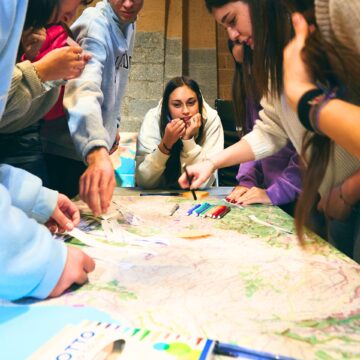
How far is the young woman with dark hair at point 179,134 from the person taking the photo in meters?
1.99

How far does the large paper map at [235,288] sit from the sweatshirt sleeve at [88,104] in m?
0.24

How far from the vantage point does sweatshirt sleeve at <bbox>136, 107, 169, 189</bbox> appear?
185cm

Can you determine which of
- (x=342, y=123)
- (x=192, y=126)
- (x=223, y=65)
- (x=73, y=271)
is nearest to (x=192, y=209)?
(x=73, y=271)

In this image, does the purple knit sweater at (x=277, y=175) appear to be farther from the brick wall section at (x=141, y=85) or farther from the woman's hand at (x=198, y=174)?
the brick wall section at (x=141, y=85)

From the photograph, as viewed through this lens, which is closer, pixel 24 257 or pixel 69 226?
pixel 24 257

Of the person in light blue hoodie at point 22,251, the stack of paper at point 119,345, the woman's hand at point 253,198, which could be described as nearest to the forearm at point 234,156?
the woman's hand at point 253,198

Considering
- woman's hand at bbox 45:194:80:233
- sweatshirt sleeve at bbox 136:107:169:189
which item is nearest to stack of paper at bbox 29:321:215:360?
woman's hand at bbox 45:194:80:233

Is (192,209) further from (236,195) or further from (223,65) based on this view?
(223,65)

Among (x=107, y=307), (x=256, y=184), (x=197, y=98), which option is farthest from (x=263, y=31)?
(x=197, y=98)

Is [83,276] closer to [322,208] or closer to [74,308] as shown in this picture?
[74,308]

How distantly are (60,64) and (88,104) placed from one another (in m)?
0.16

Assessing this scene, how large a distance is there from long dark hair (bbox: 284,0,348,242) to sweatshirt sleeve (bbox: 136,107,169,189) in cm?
114

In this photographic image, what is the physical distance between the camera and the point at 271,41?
82cm

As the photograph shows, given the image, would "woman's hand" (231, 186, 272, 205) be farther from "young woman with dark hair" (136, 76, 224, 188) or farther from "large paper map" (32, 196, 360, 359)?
"young woman with dark hair" (136, 76, 224, 188)
